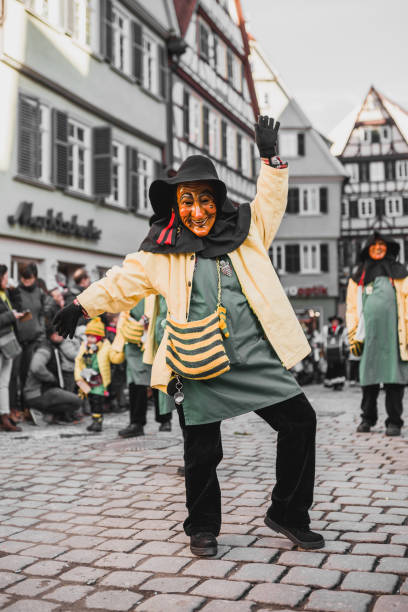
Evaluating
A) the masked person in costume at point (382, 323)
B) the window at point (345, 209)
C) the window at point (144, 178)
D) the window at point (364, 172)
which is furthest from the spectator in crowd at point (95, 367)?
the window at point (364, 172)

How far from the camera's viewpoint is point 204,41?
24.9 metres

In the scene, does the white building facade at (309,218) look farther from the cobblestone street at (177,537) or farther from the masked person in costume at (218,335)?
the masked person in costume at (218,335)

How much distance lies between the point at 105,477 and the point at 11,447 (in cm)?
208

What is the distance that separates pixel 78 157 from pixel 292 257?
78.6ft

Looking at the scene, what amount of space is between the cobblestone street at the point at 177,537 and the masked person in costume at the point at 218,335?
25cm

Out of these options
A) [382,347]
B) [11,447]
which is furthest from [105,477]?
[382,347]

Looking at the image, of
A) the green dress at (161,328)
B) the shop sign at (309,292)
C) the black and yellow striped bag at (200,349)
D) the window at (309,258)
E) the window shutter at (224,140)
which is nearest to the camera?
the black and yellow striped bag at (200,349)

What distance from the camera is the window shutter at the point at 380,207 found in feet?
147

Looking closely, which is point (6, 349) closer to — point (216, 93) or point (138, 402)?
point (138, 402)

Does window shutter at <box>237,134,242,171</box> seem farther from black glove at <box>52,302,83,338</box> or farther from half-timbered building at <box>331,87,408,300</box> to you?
black glove at <box>52,302,83,338</box>

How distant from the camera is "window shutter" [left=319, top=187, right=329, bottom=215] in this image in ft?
133

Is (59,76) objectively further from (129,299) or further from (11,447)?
(129,299)

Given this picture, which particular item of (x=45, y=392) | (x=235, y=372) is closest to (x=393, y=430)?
(x=45, y=392)

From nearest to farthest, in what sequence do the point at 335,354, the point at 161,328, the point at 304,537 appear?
the point at 304,537 → the point at 161,328 → the point at 335,354
